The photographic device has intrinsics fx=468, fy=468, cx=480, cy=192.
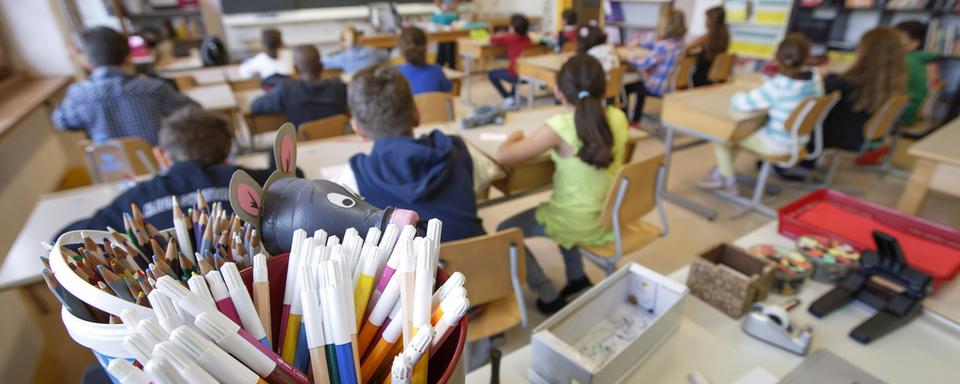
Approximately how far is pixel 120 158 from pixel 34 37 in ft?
7.71

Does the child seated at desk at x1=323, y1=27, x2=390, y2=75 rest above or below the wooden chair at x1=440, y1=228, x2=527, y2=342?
above

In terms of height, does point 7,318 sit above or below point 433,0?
below

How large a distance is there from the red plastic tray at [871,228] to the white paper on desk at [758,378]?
539mm

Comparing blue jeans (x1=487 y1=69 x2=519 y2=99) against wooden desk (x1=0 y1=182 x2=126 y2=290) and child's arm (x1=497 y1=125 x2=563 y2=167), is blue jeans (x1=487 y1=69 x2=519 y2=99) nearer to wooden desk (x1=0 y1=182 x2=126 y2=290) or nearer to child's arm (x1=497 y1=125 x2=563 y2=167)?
child's arm (x1=497 y1=125 x2=563 y2=167)

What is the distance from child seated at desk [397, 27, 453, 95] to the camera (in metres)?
3.07

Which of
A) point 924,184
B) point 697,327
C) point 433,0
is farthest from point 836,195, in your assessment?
point 433,0

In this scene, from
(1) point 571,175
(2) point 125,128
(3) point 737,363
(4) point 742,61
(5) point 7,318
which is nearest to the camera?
(3) point 737,363

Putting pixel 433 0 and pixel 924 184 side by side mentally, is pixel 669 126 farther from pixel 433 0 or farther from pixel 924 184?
pixel 433 0

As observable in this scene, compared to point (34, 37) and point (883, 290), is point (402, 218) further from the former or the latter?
point (34, 37)

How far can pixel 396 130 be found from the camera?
1.51m

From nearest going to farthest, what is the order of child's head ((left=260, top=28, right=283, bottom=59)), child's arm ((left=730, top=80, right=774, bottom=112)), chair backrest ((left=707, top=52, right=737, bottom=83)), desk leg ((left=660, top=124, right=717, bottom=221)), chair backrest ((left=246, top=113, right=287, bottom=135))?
child's arm ((left=730, top=80, right=774, bottom=112)), desk leg ((left=660, top=124, right=717, bottom=221)), chair backrest ((left=246, top=113, right=287, bottom=135)), child's head ((left=260, top=28, right=283, bottom=59)), chair backrest ((left=707, top=52, right=737, bottom=83))

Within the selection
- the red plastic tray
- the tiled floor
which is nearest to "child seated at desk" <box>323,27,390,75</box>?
the tiled floor

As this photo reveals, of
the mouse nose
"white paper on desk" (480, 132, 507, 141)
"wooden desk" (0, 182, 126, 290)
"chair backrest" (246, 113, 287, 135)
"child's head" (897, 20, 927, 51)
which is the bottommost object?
"chair backrest" (246, 113, 287, 135)

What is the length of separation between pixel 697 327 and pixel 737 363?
0.10m
